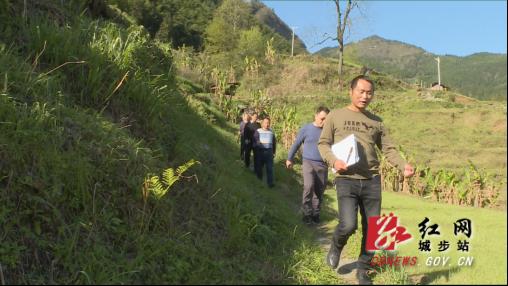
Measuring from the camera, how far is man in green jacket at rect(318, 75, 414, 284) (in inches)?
156

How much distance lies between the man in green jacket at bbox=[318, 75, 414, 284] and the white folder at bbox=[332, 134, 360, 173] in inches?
2.4

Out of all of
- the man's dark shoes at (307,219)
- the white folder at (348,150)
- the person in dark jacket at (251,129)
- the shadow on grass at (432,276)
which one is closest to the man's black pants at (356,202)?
the white folder at (348,150)

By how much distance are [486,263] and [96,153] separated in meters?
3.66

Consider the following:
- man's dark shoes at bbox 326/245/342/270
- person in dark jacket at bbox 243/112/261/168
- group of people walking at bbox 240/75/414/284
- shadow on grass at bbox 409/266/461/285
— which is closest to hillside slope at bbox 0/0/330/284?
man's dark shoes at bbox 326/245/342/270

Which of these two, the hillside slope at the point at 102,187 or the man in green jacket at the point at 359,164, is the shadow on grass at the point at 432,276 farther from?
the hillside slope at the point at 102,187

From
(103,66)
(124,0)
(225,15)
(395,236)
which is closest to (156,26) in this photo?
(225,15)

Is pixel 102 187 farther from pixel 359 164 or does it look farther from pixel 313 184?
pixel 313 184

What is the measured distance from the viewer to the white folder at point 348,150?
153 inches

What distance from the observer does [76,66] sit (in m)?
5.35

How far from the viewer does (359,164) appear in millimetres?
3994

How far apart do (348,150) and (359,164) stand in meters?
0.19

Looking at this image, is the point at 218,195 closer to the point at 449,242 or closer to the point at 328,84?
the point at 449,242

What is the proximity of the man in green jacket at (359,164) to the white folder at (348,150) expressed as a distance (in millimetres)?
60

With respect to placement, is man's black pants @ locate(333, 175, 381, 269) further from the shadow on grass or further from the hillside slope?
the hillside slope
